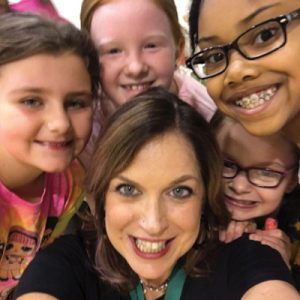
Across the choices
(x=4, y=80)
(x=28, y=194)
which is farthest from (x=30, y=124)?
(x=28, y=194)

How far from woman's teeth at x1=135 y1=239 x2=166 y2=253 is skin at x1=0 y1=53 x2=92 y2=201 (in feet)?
1.33

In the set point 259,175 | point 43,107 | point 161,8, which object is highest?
point 161,8

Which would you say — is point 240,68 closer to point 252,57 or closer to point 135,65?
point 252,57

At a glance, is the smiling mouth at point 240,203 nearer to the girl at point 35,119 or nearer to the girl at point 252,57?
the girl at point 252,57

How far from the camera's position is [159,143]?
4.26 feet

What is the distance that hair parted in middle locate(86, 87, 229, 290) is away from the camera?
130 cm

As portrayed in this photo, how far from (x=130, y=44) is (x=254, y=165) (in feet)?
2.16

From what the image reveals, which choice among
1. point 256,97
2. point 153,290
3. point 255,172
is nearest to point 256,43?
point 256,97

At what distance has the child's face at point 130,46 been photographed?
5.82 feet

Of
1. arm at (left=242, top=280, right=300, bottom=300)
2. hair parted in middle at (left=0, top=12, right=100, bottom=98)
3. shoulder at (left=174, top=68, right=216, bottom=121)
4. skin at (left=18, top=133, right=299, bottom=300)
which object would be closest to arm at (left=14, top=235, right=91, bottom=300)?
skin at (left=18, top=133, right=299, bottom=300)

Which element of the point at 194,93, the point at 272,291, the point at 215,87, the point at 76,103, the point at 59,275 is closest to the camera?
the point at 272,291

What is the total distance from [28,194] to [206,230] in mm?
688

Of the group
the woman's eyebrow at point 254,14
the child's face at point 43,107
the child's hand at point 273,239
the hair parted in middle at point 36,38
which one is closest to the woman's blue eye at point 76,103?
the child's face at point 43,107

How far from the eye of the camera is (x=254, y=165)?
5.32ft
